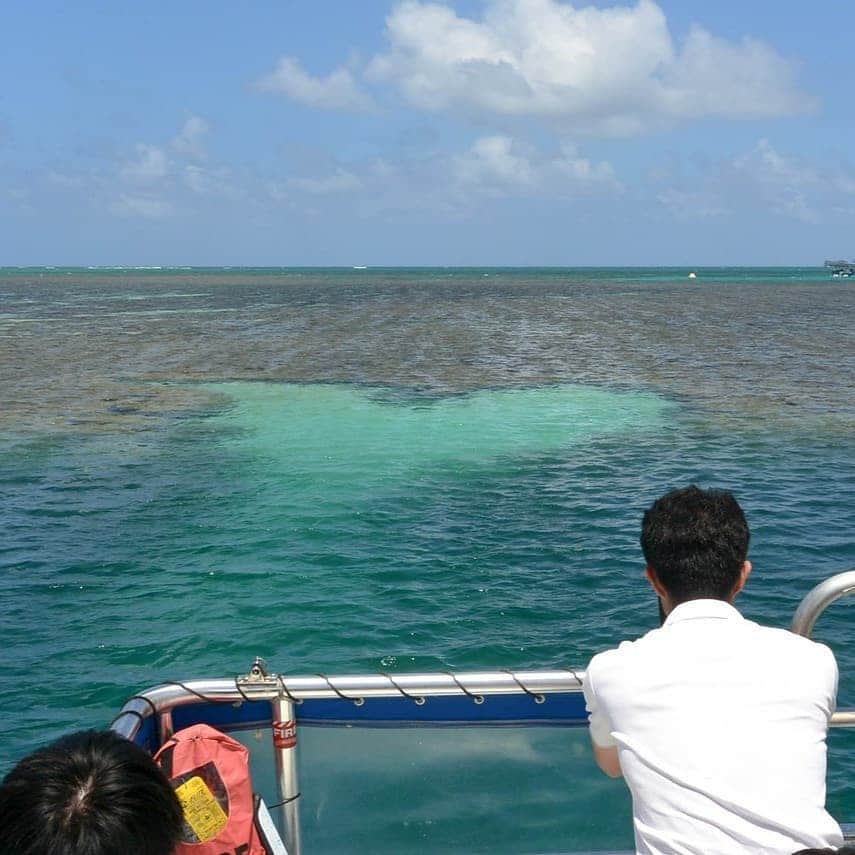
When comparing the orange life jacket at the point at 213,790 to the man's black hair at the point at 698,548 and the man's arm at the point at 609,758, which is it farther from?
the man's black hair at the point at 698,548

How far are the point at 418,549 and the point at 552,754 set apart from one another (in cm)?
825

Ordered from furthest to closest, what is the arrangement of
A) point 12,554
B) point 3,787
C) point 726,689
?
1. point 12,554
2. point 726,689
3. point 3,787

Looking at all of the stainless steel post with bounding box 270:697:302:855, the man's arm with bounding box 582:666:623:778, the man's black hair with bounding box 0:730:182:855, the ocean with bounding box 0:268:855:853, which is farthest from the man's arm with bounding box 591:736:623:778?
the man's black hair with bounding box 0:730:182:855

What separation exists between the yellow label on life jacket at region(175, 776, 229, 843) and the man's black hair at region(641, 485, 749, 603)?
158cm

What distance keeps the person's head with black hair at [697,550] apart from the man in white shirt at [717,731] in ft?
0.30

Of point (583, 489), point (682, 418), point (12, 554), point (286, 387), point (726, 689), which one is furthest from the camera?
point (286, 387)

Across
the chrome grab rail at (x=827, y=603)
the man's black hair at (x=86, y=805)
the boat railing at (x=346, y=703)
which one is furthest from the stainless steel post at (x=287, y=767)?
the chrome grab rail at (x=827, y=603)

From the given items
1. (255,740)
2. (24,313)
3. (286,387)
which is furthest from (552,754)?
(24,313)

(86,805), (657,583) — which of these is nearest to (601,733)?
(657,583)

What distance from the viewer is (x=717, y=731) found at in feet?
8.57

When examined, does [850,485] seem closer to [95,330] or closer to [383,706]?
[383,706]

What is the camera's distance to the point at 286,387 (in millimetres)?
26047

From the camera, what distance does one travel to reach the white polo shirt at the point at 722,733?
2.54m

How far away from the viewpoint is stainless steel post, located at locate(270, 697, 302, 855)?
3508 millimetres
